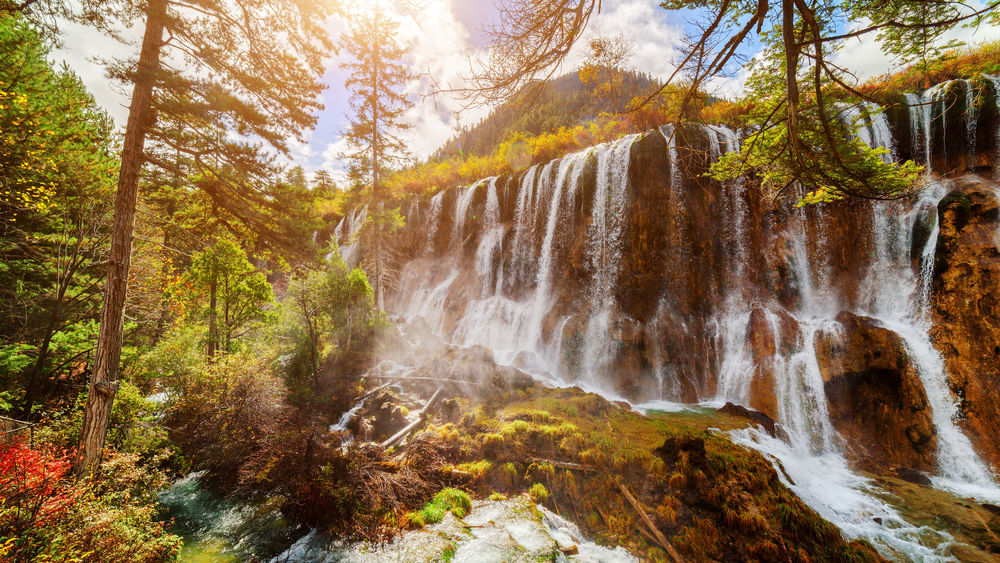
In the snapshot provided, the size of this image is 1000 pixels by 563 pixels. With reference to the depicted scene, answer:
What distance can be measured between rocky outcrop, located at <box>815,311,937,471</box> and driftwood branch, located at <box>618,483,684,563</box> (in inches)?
268

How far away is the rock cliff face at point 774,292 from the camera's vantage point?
8000mm

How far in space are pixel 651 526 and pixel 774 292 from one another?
12275 mm

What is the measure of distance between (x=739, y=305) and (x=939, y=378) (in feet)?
18.3

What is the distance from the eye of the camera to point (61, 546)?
3.38 m

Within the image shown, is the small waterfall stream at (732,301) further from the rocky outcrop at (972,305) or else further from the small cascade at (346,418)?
the small cascade at (346,418)

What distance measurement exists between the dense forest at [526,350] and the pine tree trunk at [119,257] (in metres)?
0.04

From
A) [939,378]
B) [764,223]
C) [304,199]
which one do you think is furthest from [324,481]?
[764,223]

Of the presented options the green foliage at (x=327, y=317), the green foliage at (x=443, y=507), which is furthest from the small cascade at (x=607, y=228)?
the green foliage at (x=327, y=317)

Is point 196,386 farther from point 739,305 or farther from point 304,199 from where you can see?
point 739,305

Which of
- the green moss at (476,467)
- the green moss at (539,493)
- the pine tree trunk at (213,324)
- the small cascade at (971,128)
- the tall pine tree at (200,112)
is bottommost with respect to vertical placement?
the green moss at (539,493)

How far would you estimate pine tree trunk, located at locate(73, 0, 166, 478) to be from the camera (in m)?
4.59

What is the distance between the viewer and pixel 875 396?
8547 mm

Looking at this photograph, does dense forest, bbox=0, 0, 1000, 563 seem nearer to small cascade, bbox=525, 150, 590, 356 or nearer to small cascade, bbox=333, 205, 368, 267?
small cascade, bbox=525, 150, 590, 356

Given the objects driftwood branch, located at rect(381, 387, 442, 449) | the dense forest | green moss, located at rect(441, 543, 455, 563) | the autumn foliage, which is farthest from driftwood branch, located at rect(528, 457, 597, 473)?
the autumn foliage
